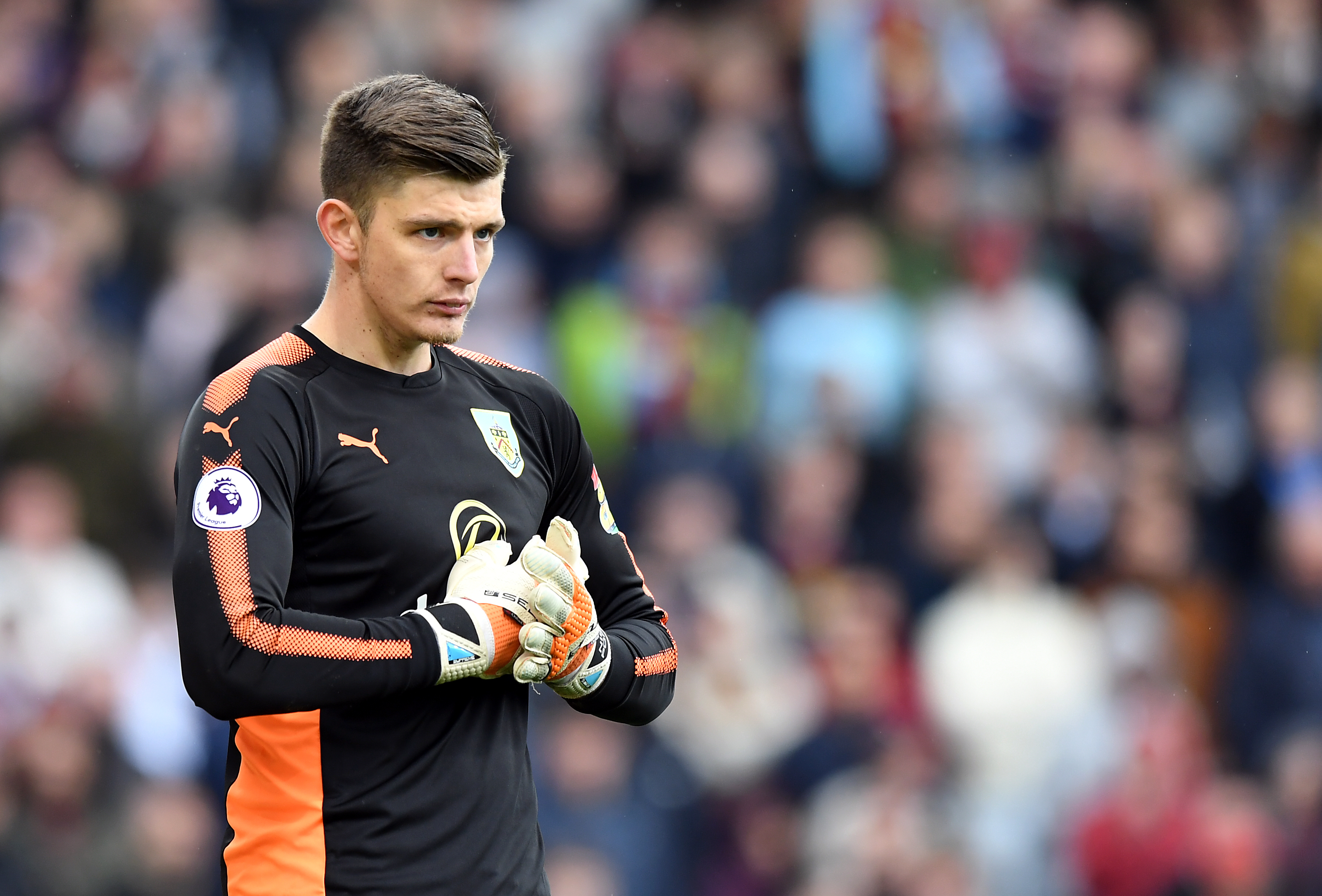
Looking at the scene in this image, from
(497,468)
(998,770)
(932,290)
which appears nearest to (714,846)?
(998,770)

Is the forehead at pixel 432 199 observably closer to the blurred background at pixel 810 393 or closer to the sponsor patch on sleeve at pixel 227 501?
the sponsor patch on sleeve at pixel 227 501

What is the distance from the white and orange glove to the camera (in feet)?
10.5

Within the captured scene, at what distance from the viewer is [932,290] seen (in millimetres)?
9938

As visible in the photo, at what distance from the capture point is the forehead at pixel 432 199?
335 cm

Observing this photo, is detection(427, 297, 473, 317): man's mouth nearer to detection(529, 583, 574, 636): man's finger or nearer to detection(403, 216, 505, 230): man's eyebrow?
detection(403, 216, 505, 230): man's eyebrow

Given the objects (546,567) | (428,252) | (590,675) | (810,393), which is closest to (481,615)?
(546,567)

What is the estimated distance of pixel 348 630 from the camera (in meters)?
3.15

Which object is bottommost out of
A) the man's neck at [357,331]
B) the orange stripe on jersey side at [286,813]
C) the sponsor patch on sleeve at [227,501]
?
the orange stripe on jersey side at [286,813]

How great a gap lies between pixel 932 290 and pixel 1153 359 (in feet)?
4.10

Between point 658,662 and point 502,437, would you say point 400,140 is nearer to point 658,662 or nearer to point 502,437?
point 502,437

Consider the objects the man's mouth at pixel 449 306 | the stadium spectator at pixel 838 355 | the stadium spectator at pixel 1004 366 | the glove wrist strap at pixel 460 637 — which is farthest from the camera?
the stadium spectator at pixel 1004 366

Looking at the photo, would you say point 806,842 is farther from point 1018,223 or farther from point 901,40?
point 901,40

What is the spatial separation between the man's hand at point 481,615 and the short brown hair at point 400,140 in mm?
702

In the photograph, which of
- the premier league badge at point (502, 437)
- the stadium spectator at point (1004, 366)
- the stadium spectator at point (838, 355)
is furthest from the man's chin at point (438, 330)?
the stadium spectator at point (1004, 366)
